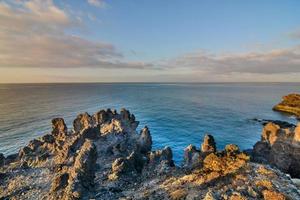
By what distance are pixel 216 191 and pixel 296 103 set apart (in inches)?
4395

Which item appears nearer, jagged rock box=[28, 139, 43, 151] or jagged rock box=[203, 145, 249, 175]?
jagged rock box=[203, 145, 249, 175]

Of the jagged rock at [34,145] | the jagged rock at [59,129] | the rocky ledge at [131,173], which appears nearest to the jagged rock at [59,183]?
the rocky ledge at [131,173]

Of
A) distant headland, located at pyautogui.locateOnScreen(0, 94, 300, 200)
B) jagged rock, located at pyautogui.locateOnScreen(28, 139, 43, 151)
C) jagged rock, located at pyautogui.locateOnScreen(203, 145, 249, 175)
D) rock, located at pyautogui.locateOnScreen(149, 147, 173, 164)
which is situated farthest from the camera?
jagged rock, located at pyautogui.locateOnScreen(28, 139, 43, 151)

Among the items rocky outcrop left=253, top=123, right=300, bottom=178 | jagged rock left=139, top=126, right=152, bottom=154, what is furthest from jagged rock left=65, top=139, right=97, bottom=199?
rocky outcrop left=253, top=123, right=300, bottom=178

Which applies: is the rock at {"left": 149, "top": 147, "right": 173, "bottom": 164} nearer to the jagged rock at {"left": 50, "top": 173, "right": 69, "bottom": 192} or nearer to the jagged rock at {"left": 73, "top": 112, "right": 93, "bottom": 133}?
the jagged rock at {"left": 50, "top": 173, "right": 69, "bottom": 192}

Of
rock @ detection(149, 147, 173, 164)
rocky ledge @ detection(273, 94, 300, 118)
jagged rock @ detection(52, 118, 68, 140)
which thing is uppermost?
jagged rock @ detection(52, 118, 68, 140)

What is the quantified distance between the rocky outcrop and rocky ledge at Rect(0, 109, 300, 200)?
0.92 feet

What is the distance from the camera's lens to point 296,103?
382 feet

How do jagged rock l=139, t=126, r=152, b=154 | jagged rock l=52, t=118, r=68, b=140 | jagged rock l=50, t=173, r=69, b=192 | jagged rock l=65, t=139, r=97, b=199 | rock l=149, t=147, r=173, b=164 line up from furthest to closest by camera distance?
jagged rock l=52, t=118, r=68, b=140, jagged rock l=139, t=126, r=152, b=154, rock l=149, t=147, r=173, b=164, jagged rock l=50, t=173, r=69, b=192, jagged rock l=65, t=139, r=97, b=199

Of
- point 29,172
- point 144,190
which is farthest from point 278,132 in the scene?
point 29,172

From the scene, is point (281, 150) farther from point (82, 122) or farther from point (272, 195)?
point (82, 122)

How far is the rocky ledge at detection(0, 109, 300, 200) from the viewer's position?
84.5ft

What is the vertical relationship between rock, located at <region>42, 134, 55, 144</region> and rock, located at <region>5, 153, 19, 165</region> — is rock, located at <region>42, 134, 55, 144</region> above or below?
above

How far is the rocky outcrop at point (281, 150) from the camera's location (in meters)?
41.2
